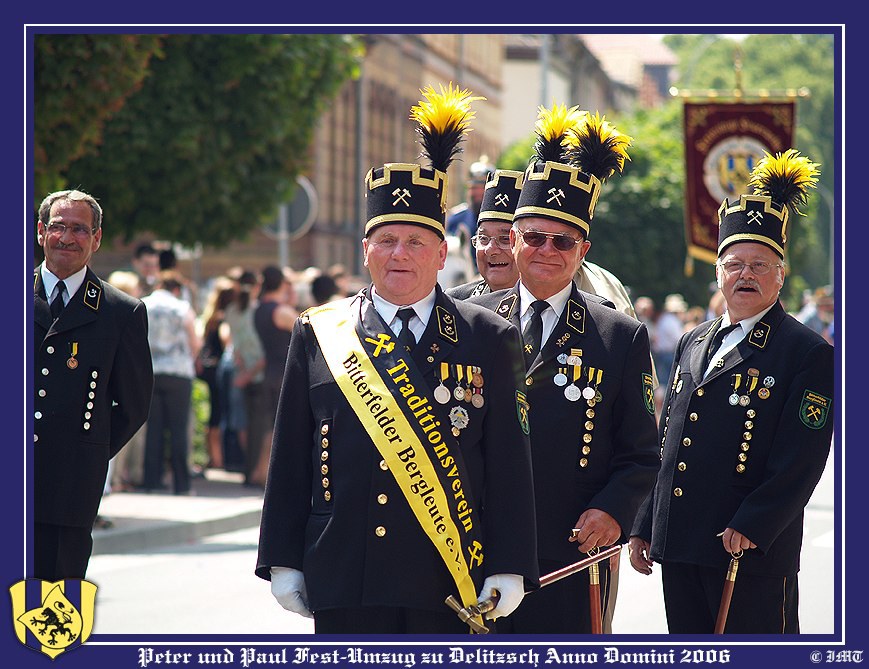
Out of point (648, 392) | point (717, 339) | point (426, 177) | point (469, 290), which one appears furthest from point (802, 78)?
point (426, 177)

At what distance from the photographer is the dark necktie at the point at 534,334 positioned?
19.4ft

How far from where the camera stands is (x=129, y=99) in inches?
617

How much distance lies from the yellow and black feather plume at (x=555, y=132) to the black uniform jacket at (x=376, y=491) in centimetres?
143

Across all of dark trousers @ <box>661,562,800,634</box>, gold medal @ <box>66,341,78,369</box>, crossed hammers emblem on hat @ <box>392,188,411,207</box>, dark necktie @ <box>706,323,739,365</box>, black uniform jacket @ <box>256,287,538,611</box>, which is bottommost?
dark trousers @ <box>661,562,800,634</box>

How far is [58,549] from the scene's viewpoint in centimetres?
648

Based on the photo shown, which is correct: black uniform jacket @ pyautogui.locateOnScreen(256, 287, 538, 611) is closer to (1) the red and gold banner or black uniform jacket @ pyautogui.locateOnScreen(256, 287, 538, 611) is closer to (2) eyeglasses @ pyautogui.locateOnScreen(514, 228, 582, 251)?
(2) eyeglasses @ pyautogui.locateOnScreen(514, 228, 582, 251)

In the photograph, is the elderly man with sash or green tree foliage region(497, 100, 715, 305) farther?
green tree foliage region(497, 100, 715, 305)

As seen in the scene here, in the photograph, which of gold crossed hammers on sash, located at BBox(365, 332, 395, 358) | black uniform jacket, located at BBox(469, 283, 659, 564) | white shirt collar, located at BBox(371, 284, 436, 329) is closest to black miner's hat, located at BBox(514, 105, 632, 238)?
black uniform jacket, located at BBox(469, 283, 659, 564)

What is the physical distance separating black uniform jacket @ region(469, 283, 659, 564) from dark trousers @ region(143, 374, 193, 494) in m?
8.89

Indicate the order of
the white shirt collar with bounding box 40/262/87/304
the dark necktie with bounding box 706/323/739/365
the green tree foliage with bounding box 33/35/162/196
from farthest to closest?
the green tree foliage with bounding box 33/35/162/196, the white shirt collar with bounding box 40/262/87/304, the dark necktie with bounding box 706/323/739/365

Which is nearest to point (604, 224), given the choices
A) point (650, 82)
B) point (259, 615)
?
point (259, 615)

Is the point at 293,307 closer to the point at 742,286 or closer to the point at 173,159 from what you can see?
the point at 173,159

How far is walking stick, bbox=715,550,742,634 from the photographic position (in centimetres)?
585

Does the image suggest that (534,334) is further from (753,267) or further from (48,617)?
(48,617)
